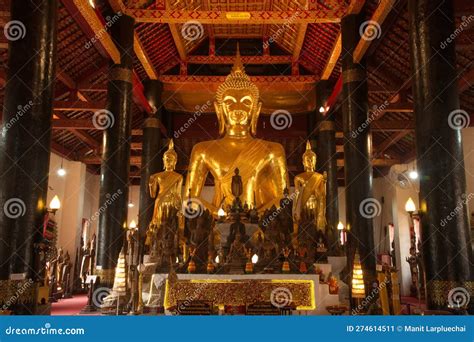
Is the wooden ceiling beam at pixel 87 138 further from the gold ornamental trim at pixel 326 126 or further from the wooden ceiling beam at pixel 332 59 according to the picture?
the wooden ceiling beam at pixel 332 59

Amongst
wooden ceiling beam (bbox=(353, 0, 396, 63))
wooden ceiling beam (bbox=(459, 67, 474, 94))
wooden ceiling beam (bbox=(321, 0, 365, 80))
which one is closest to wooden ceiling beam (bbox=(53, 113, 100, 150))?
wooden ceiling beam (bbox=(321, 0, 365, 80))

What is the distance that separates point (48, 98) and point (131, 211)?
14.1 meters

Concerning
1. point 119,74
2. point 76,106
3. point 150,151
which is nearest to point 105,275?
point 119,74

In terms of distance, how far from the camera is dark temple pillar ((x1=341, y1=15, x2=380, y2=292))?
7.43 meters

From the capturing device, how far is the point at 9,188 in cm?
442

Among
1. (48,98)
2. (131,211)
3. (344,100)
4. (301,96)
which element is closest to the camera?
(48,98)

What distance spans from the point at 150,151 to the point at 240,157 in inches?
179

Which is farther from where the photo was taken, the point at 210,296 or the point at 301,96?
the point at 301,96

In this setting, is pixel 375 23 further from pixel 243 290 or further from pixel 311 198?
pixel 243 290

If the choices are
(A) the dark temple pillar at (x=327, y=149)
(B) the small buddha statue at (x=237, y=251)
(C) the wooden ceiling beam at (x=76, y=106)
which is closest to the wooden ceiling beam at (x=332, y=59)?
(A) the dark temple pillar at (x=327, y=149)

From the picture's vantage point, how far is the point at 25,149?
14.7ft

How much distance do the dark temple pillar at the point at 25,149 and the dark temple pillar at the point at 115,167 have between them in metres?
2.80

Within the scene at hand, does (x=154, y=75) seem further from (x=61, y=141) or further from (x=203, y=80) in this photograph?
(x=61, y=141)

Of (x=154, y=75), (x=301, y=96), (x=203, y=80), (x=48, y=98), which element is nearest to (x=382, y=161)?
(x=301, y=96)
